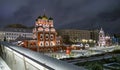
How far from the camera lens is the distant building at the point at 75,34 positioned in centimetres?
9500

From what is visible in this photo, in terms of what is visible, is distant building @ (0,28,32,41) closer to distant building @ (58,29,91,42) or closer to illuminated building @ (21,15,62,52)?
distant building @ (58,29,91,42)

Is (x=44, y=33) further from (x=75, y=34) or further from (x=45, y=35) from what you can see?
(x=75, y=34)

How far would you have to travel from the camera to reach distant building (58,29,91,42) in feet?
312

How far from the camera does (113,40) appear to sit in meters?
94.2

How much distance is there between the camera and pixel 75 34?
98.0 m

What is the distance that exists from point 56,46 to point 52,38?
238 centimetres

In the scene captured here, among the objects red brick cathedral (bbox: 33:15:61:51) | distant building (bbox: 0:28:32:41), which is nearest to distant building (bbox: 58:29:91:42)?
→ distant building (bbox: 0:28:32:41)

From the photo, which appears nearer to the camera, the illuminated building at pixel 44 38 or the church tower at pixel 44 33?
the illuminated building at pixel 44 38

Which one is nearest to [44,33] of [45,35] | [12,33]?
[45,35]

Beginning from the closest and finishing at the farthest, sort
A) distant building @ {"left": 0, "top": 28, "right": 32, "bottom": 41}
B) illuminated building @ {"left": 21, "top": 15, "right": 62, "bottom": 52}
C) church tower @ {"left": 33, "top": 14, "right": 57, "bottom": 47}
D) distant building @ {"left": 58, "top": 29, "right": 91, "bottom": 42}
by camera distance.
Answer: illuminated building @ {"left": 21, "top": 15, "right": 62, "bottom": 52} < church tower @ {"left": 33, "top": 14, "right": 57, "bottom": 47} < distant building @ {"left": 0, "top": 28, "right": 32, "bottom": 41} < distant building @ {"left": 58, "top": 29, "right": 91, "bottom": 42}

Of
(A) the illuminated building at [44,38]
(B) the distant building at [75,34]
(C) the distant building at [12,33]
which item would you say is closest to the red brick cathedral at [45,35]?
(A) the illuminated building at [44,38]

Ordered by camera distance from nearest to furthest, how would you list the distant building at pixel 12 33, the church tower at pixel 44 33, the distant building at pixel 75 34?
the church tower at pixel 44 33 → the distant building at pixel 12 33 → the distant building at pixel 75 34

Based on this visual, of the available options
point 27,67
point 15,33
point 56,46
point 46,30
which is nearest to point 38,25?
point 46,30

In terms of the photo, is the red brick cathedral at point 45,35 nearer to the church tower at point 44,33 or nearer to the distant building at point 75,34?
the church tower at point 44,33
